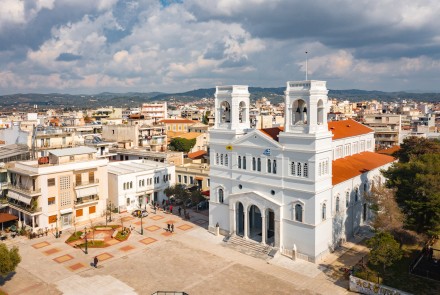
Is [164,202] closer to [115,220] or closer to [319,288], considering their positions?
[115,220]

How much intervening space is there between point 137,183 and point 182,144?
138 ft

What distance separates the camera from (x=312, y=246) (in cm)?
3909

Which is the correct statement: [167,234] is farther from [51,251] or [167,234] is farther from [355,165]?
[355,165]

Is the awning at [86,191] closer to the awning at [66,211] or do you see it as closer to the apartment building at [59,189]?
the apartment building at [59,189]

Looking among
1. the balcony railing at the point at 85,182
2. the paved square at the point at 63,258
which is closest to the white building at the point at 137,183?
the balcony railing at the point at 85,182

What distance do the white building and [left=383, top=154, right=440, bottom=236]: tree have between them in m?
34.6

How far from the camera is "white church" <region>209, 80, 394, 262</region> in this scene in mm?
38969

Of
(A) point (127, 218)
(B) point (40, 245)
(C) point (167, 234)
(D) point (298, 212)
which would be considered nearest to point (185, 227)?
(C) point (167, 234)

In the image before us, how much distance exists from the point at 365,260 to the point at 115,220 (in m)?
31.8

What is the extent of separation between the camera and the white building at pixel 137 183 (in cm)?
5706

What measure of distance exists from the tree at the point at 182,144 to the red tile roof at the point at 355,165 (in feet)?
166

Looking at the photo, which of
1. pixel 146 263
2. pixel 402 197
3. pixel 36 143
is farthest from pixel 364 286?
pixel 36 143

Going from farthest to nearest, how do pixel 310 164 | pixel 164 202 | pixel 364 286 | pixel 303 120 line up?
pixel 164 202, pixel 303 120, pixel 310 164, pixel 364 286

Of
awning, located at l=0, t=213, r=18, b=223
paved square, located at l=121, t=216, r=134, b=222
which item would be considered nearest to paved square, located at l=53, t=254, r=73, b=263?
paved square, located at l=121, t=216, r=134, b=222
